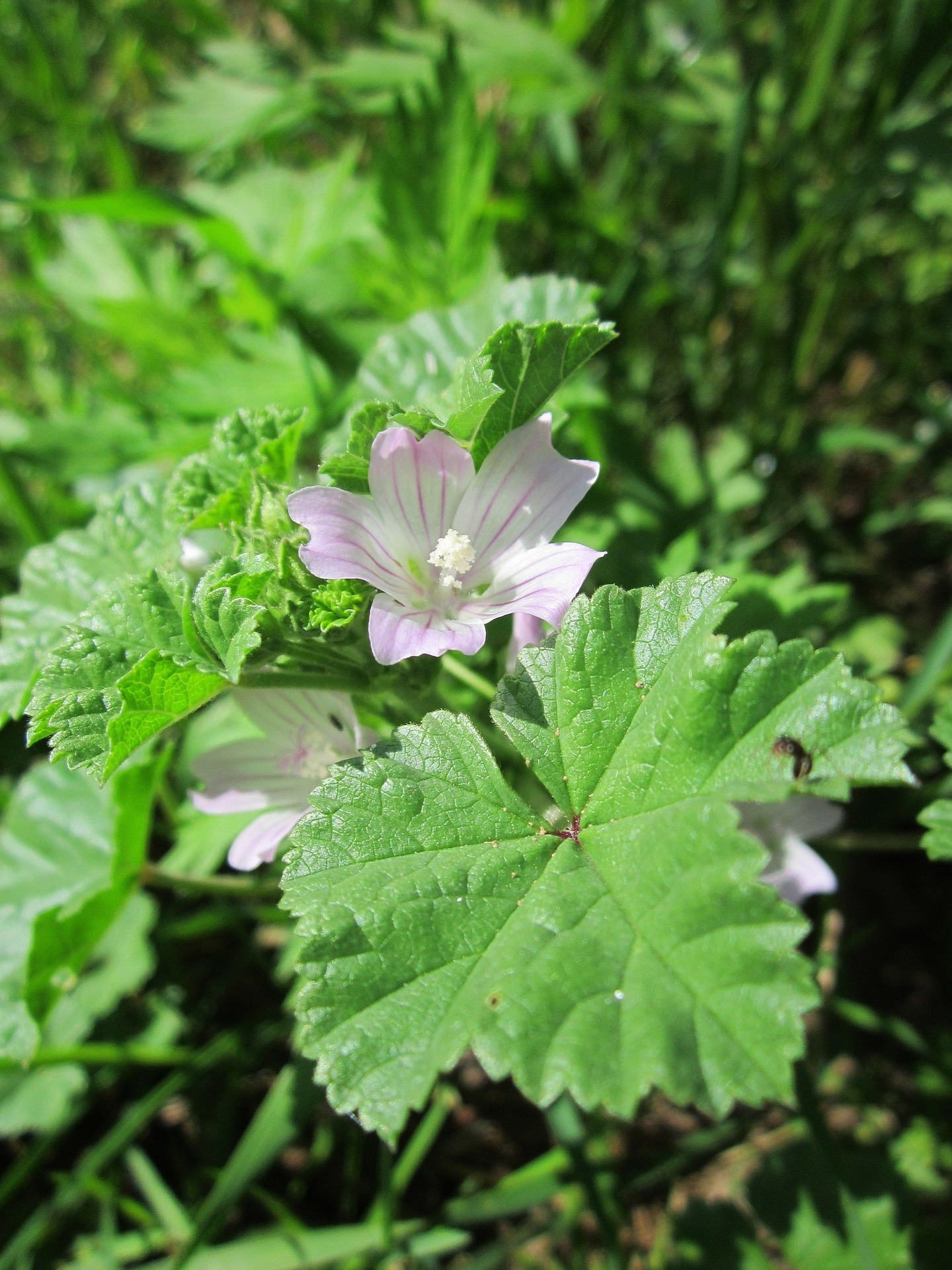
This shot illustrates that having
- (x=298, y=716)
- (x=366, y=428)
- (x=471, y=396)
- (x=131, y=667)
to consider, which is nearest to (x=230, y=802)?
(x=298, y=716)

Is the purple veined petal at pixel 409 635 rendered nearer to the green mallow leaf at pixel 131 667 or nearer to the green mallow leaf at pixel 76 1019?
the green mallow leaf at pixel 131 667

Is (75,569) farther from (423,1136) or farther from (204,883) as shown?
A: (423,1136)

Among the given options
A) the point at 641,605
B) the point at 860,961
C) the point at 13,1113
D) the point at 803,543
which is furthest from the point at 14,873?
the point at 803,543

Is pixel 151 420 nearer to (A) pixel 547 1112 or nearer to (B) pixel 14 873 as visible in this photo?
(B) pixel 14 873

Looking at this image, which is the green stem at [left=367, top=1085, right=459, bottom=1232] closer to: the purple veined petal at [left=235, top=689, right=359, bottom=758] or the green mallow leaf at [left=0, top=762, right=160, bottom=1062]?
the green mallow leaf at [left=0, top=762, right=160, bottom=1062]

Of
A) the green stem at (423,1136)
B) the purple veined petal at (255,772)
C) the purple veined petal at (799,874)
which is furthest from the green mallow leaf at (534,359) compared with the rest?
the green stem at (423,1136)

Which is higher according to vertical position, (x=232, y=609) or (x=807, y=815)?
(x=232, y=609)
